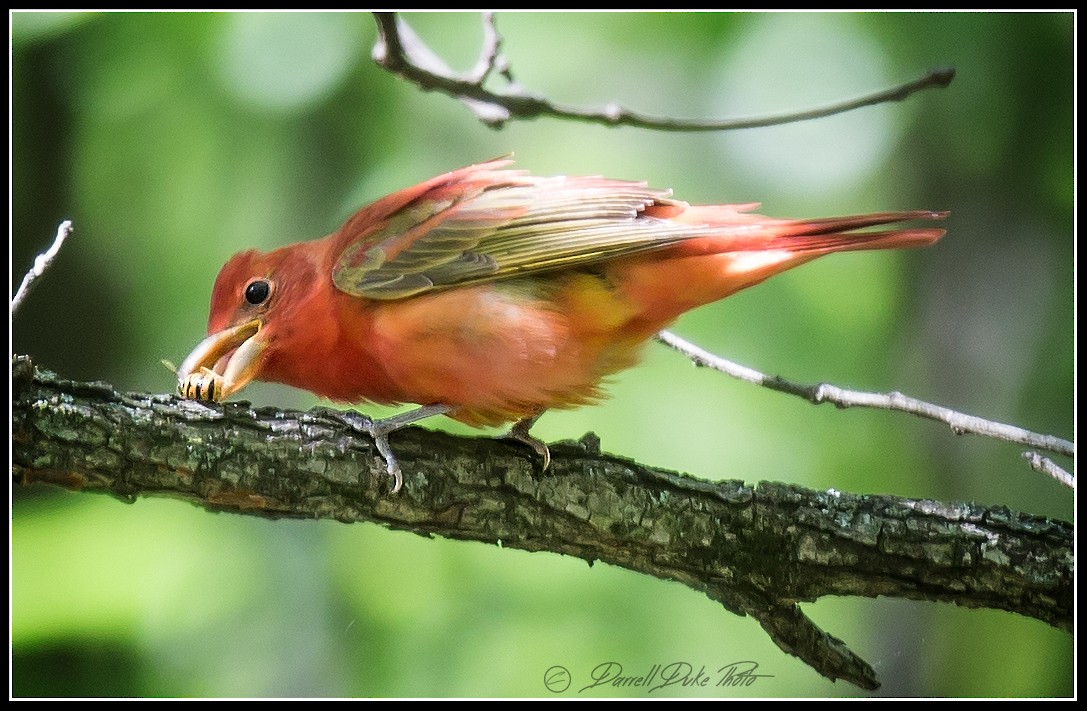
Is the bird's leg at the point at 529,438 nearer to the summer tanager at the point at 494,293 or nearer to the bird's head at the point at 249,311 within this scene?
the summer tanager at the point at 494,293

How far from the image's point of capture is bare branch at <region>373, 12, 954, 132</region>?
2.58m

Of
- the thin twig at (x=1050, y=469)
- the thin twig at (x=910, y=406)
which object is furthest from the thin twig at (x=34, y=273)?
the thin twig at (x=1050, y=469)

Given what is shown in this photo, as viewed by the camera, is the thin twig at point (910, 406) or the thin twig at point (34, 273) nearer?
the thin twig at point (34, 273)

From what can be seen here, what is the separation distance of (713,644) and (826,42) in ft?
5.98

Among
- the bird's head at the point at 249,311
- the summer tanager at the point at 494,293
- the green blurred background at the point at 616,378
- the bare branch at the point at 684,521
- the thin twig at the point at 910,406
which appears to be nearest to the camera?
the bare branch at the point at 684,521

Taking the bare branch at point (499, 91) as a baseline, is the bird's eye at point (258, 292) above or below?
below

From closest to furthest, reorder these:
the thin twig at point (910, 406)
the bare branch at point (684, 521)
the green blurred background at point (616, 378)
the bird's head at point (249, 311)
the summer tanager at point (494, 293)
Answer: the bare branch at point (684, 521)
the summer tanager at point (494, 293)
the bird's head at point (249, 311)
the thin twig at point (910, 406)
the green blurred background at point (616, 378)

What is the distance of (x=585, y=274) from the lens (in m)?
2.23

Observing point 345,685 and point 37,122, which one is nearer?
point 37,122

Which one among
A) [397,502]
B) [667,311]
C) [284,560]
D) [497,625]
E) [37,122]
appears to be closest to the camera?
[397,502]

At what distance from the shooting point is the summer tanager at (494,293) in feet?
7.07

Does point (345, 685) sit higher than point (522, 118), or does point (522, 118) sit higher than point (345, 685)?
point (522, 118)

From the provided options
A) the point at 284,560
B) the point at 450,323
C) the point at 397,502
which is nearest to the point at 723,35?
the point at 450,323

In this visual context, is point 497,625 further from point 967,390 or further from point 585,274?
point 967,390
